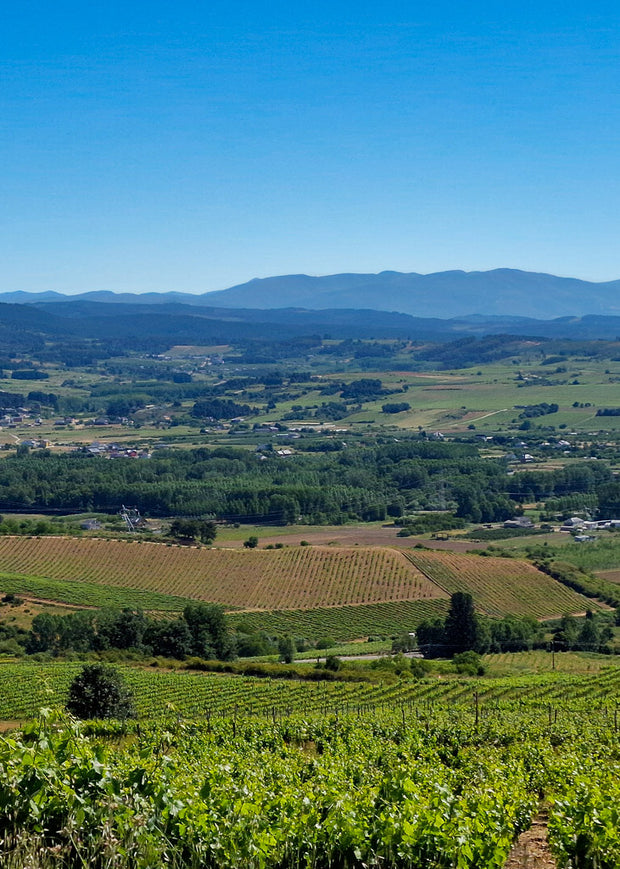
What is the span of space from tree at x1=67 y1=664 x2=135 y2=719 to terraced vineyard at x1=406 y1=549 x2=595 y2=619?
43.4m

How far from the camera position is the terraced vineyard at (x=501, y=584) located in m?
74.7

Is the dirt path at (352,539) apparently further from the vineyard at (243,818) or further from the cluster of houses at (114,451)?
the vineyard at (243,818)

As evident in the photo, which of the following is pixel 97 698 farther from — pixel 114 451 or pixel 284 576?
pixel 114 451

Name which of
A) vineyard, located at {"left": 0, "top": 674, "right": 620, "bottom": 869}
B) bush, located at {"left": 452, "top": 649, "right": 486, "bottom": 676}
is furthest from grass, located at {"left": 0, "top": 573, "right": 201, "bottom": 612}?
vineyard, located at {"left": 0, "top": 674, "right": 620, "bottom": 869}

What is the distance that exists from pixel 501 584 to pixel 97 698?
1988 inches

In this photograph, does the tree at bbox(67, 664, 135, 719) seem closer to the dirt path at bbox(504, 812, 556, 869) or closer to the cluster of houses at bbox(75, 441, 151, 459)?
the dirt path at bbox(504, 812, 556, 869)

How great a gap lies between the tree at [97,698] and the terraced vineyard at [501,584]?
4337cm

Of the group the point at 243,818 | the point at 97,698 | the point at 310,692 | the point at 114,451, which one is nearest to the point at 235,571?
the point at 310,692

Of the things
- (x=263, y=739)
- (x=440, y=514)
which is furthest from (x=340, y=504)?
(x=263, y=739)

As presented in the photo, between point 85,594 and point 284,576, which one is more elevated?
point 284,576

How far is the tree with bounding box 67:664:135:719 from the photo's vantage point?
111 feet

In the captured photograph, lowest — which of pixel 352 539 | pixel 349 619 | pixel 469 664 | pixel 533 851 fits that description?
pixel 352 539

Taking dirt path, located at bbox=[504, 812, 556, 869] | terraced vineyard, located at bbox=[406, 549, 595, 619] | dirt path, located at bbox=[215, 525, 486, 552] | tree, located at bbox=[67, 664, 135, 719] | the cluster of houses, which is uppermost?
dirt path, located at bbox=[504, 812, 556, 869]

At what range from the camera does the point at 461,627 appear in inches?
2525
